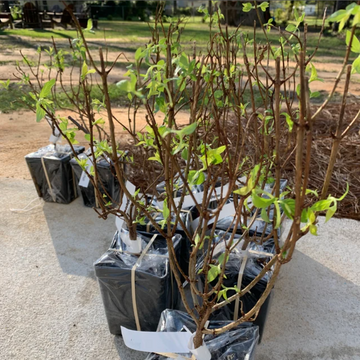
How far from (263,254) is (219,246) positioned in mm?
197

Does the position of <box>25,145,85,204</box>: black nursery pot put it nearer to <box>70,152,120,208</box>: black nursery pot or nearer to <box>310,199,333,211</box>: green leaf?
<box>70,152,120,208</box>: black nursery pot

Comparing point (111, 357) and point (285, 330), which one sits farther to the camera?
point (285, 330)

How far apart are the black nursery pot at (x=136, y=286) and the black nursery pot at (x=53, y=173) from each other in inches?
48.5

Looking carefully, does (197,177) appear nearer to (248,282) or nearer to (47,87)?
(47,87)

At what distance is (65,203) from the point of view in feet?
9.29

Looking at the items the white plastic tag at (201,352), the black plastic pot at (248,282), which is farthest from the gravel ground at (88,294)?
the white plastic tag at (201,352)

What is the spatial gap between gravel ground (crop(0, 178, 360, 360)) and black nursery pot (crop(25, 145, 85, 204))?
128 millimetres

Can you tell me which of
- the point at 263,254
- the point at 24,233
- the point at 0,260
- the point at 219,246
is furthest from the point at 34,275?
the point at 263,254

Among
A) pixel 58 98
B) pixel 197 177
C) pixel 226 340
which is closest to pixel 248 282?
pixel 226 340

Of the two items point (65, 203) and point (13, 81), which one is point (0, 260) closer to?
point (65, 203)

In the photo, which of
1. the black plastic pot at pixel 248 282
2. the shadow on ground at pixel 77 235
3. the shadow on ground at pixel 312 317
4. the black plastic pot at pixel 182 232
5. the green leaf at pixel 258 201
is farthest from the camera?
the shadow on ground at pixel 77 235

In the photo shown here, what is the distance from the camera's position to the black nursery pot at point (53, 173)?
271cm

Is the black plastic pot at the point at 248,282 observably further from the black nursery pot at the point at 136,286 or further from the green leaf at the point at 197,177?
the green leaf at the point at 197,177

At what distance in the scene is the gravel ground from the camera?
166 centimetres
